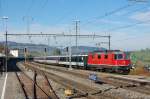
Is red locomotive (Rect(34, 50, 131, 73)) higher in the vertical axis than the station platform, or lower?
higher

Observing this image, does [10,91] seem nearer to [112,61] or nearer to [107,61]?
[112,61]

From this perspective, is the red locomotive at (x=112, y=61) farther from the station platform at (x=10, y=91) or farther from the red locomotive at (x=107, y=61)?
the station platform at (x=10, y=91)

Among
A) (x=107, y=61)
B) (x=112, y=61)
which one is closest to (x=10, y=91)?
(x=112, y=61)

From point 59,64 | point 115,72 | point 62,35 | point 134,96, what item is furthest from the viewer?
point 59,64

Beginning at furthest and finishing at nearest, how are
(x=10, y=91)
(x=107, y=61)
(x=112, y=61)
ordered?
(x=107, y=61) < (x=112, y=61) < (x=10, y=91)

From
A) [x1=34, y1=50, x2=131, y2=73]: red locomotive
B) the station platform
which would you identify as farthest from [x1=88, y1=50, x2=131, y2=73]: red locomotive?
the station platform

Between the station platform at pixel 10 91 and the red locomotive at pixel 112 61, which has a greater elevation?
the red locomotive at pixel 112 61

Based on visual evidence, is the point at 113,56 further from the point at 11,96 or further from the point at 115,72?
the point at 11,96

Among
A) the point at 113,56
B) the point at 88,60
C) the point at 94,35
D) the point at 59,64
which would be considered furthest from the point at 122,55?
the point at 59,64

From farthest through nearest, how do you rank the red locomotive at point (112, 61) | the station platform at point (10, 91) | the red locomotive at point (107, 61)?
the red locomotive at point (107, 61) → the red locomotive at point (112, 61) → the station platform at point (10, 91)

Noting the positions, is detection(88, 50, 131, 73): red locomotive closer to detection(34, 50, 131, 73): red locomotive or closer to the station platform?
detection(34, 50, 131, 73): red locomotive

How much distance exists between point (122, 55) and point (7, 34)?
24045 millimetres

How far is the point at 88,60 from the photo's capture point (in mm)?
64062

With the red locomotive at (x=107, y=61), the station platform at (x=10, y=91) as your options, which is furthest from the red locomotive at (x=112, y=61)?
the station platform at (x=10, y=91)
